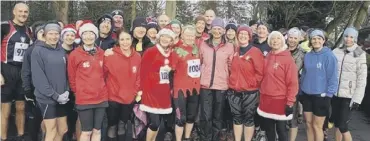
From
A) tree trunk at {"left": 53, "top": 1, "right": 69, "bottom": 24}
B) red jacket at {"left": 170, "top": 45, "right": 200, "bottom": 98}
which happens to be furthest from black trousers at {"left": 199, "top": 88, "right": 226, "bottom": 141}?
tree trunk at {"left": 53, "top": 1, "right": 69, "bottom": 24}

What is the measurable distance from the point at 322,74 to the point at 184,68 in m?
1.96

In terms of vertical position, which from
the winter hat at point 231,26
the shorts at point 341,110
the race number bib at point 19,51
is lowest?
the shorts at point 341,110

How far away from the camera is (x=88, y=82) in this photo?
4.89 meters

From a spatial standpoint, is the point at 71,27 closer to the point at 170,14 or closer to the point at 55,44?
the point at 55,44

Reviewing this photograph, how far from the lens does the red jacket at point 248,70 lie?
220 inches

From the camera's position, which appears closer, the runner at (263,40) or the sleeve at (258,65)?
the sleeve at (258,65)

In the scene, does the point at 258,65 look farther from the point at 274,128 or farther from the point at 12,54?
the point at 12,54

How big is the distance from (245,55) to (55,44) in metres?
2.61

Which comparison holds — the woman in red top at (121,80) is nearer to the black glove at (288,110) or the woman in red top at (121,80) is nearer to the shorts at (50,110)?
the shorts at (50,110)

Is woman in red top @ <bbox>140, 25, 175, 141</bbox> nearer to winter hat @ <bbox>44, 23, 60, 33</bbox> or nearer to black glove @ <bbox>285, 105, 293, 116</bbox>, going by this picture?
winter hat @ <bbox>44, 23, 60, 33</bbox>

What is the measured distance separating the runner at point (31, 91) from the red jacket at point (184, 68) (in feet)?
6.28

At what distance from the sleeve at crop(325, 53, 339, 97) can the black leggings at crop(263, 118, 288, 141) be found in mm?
791

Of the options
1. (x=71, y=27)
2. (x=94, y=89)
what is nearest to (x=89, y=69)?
(x=94, y=89)

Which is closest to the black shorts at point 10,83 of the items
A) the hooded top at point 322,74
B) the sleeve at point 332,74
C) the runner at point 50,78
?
the runner at point 50,78
